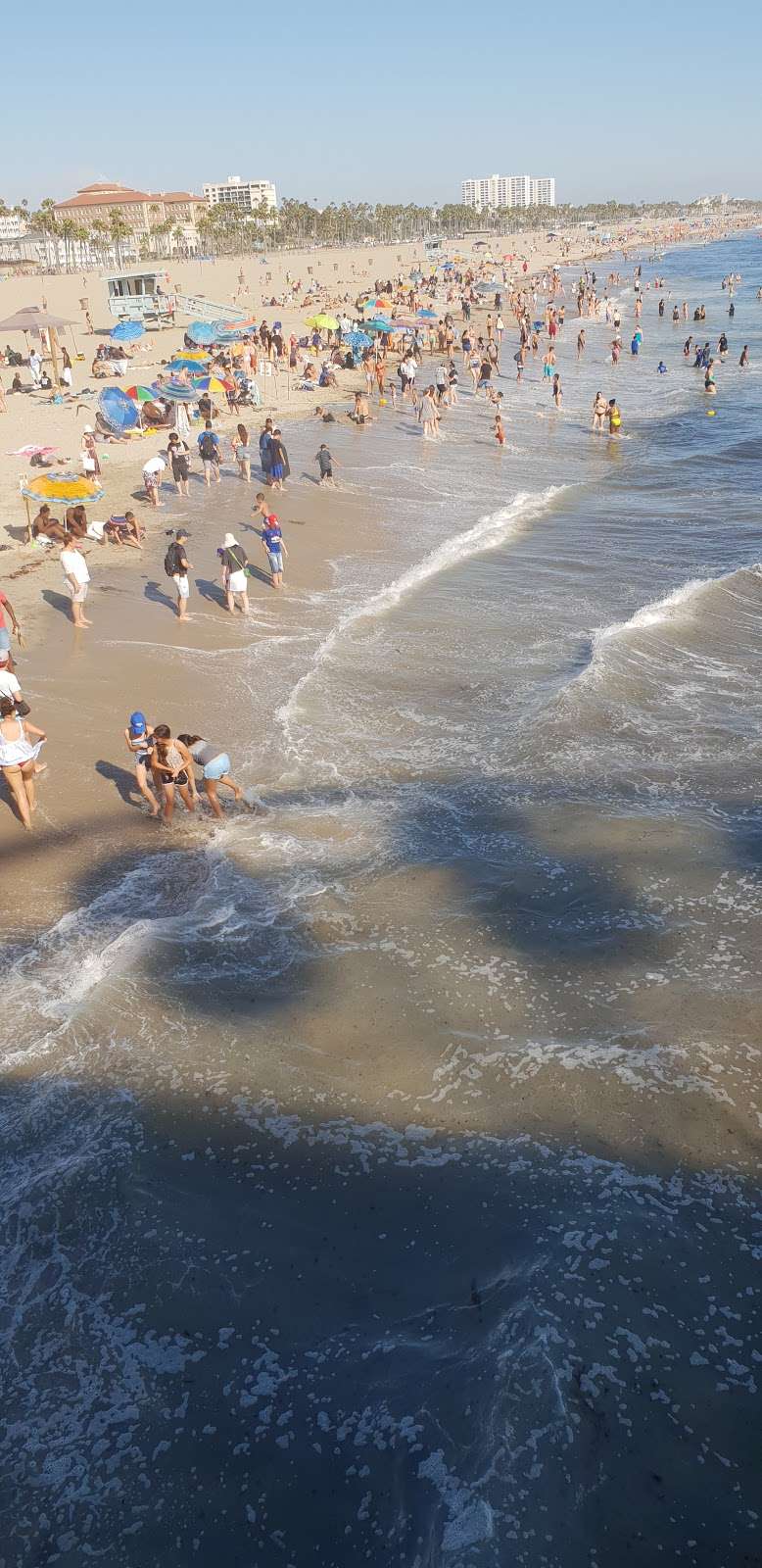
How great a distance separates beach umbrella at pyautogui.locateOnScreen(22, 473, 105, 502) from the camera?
16.6 meters

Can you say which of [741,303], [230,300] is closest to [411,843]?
[230,300]

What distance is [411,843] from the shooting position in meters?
9.51

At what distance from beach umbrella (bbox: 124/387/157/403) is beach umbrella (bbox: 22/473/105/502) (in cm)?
1003

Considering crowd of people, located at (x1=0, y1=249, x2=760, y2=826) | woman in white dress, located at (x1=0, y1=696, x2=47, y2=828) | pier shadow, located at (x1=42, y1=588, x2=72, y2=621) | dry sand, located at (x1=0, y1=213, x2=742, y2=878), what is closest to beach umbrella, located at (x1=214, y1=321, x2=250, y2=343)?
crowd of people, located at (x1=0, y1=249, x2=760, y2=826)

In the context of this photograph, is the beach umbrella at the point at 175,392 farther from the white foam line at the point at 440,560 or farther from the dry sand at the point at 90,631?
the white foam line at the point at 440,560

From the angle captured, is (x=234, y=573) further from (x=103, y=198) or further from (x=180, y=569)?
(x=103, y=198)

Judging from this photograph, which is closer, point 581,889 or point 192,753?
point 581,889

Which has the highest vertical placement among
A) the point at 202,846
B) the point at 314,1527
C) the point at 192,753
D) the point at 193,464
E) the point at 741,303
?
the point at 741,303

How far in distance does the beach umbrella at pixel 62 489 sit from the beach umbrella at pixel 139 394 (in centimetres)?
1003

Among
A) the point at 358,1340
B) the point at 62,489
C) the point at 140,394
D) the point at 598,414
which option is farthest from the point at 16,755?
the point at 598,414

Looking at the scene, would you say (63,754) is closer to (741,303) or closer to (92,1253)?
(92,1253)

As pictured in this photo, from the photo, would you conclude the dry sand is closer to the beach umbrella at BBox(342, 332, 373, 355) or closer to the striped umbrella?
the striped umbrella

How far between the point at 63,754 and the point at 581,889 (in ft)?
20.6

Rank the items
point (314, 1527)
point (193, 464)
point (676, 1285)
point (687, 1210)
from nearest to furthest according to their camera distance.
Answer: point (314, 1527)
point (676, 1285)
point (687, 1210)
point (193, 464)
